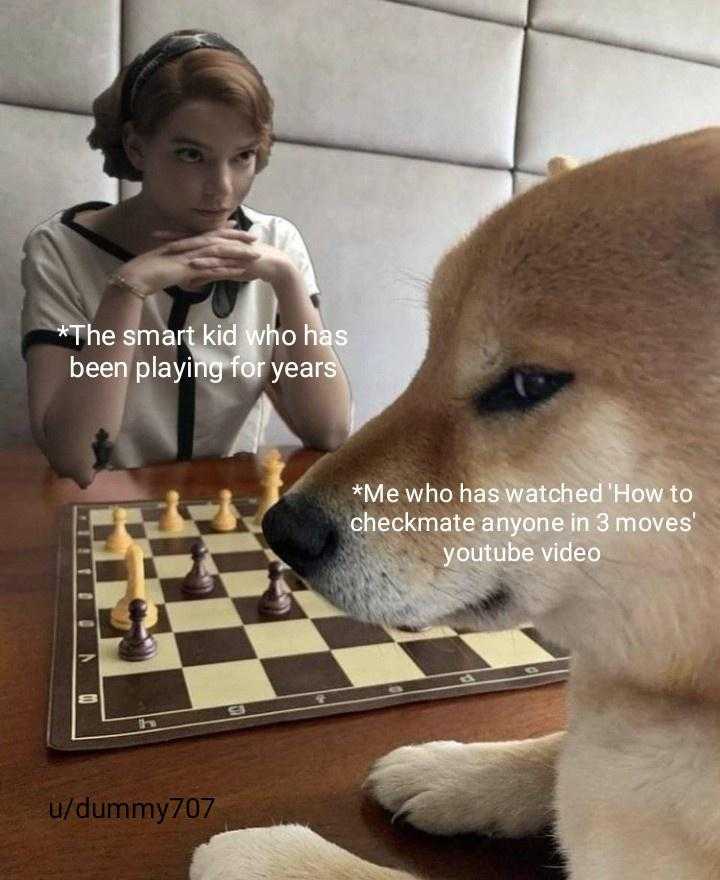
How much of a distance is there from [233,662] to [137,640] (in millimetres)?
84

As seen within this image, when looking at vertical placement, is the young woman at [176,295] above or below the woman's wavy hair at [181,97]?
below

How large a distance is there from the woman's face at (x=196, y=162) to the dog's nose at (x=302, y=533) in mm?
865

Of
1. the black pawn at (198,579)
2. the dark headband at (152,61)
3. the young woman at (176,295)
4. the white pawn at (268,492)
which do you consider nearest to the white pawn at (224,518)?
the white pawn at (268,492)

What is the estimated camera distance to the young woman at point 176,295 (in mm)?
1210

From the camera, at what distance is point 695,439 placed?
1.33 ft

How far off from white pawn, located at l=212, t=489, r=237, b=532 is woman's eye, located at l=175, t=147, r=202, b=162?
1.83 feet

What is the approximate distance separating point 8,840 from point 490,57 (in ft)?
6.01

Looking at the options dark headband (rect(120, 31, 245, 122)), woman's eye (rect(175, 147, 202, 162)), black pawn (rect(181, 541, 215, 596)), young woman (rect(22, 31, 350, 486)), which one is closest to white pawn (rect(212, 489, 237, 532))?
black pawn (rect(181, 541, 215, 596))

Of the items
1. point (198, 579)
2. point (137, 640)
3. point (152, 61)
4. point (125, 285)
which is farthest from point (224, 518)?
point (152, 61)

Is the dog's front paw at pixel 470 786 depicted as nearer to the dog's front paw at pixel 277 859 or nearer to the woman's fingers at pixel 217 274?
the dog's front paw at pixel 277 859

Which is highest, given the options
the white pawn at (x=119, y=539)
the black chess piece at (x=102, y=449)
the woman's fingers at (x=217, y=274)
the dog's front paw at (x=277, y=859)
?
the woman's fingers at (x=217, y=274)

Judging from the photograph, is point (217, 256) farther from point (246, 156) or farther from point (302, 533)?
point (302, 533)

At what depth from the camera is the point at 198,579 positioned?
2.60 ft

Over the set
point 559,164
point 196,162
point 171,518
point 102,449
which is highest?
point 196,162
